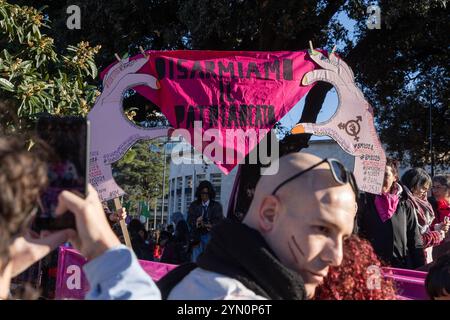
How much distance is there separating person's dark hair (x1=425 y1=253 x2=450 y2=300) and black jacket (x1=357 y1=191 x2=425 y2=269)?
8.10 ft

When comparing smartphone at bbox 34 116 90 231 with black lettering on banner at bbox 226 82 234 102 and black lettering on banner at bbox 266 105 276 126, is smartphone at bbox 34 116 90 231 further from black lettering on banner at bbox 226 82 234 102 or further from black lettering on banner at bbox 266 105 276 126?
black lettering on banner at bbox 266 105 276 126

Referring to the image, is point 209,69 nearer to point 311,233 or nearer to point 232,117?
point 232,117

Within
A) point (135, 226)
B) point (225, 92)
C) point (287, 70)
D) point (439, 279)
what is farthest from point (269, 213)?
point (135, 226)

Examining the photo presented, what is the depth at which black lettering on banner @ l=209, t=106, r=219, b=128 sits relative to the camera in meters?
5.14

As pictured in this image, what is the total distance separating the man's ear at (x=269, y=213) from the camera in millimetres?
1606

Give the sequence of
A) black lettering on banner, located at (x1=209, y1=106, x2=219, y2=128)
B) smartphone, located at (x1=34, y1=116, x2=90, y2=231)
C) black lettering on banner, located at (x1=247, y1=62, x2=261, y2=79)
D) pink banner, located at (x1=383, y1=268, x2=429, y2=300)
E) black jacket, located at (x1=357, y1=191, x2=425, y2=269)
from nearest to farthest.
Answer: smartphone, located at (x1=34, y1=116, x2=90, y2=231), pink banner, located at (x1=383, y1=268, x2=429, y2=300), black jacket, located at (x1=357, y1=191, x2=425, y2=269), black lettering on banner, located at (x1=209, y1=106, x2=219, y2=128), black lettering on banner, located at (x1=247, y1=62, x2=261, y2=79)

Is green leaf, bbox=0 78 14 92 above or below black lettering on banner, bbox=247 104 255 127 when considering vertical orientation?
above

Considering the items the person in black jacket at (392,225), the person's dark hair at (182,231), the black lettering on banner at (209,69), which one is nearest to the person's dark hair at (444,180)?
the person in black jacket at (392,225)

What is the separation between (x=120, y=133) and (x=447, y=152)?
46.3ft

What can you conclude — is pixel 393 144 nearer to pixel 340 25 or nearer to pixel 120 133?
pixel 340 25

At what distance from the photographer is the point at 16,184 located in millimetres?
1124

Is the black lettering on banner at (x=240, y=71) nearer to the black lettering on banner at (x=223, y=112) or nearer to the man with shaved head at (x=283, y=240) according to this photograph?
the black lettering on banner at (x=223, y=112)

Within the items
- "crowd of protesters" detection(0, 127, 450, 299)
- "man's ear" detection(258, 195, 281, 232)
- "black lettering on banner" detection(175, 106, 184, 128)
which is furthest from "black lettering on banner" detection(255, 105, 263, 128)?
"man's ear" detection(258, 195, 281, 232)
